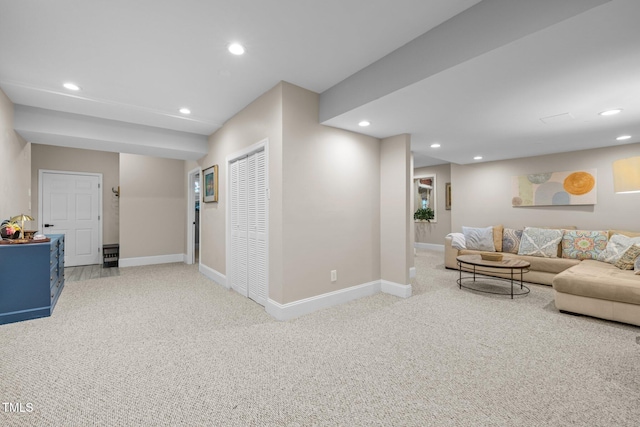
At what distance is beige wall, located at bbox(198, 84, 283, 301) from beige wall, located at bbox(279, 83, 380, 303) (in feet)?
0.31

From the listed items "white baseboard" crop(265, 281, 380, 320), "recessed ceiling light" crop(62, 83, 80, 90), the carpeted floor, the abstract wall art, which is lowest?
the carpeted floor

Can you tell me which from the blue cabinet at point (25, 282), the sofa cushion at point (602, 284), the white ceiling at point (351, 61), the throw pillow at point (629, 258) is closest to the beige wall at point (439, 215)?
the white ceiling at point (351, 61)

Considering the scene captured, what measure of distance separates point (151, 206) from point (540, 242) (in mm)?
7222

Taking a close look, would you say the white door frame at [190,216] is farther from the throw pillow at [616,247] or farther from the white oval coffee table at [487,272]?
the throw pillow at [616,247]

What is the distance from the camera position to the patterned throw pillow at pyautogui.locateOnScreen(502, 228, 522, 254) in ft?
16.3

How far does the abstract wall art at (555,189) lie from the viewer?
15.5ft

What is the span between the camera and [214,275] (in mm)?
4590

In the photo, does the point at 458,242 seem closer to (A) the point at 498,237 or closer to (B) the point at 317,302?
(A) the point at 498,237

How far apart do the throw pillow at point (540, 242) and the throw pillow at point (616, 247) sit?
535mm

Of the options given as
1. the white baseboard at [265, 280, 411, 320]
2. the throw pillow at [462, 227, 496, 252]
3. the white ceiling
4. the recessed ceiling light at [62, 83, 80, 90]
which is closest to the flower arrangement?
the white ceiling

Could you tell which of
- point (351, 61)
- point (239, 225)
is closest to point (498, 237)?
point (351, 61)

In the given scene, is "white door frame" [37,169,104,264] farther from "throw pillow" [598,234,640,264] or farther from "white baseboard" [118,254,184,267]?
"throw pillow" [598,234,640,264]

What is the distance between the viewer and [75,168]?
18.5 feet

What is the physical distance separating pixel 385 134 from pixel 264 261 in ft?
7.35
